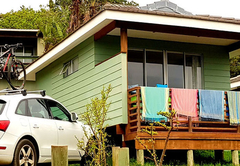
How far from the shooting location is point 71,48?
16609 mm

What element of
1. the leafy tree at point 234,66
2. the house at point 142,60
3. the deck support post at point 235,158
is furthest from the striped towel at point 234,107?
the leafy tree at point 234,66

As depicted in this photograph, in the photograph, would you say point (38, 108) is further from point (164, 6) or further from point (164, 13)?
point (164, 6)

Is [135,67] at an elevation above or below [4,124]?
above

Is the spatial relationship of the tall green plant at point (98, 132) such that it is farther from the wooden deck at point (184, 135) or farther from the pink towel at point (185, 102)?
the pink towel at point (185, 102)

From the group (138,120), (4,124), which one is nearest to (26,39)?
(138,120)

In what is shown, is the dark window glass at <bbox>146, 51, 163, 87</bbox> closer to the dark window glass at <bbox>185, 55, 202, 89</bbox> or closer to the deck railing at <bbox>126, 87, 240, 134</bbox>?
the dark window glass at <bbox>185, 55, 202, 89</bbox>

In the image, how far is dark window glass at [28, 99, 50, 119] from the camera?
9.84 metres

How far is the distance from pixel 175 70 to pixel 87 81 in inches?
118

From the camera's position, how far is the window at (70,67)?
16.6 meters

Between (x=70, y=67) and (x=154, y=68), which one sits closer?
(x=154, y=68)

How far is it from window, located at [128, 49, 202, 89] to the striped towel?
264 centimetres

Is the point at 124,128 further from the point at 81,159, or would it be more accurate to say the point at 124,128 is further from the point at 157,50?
the point at 157,50

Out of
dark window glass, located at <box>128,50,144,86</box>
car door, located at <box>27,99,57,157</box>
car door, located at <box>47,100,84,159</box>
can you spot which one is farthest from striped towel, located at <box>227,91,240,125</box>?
car door, located at <box>27,99,57,157</box>

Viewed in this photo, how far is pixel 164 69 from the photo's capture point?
15.5 m
